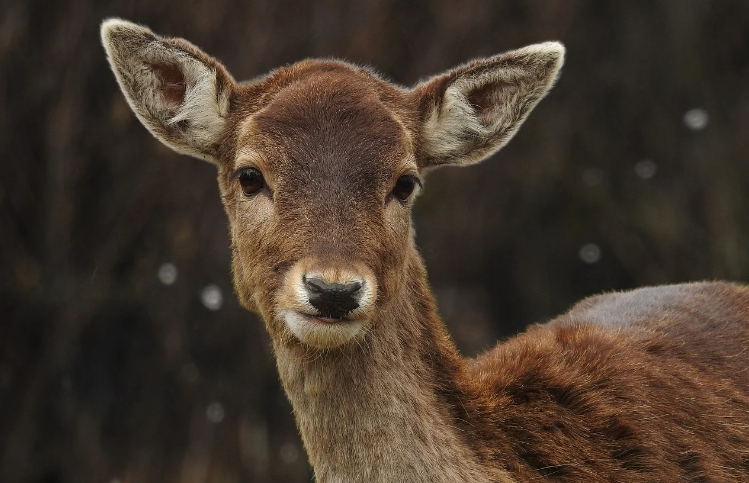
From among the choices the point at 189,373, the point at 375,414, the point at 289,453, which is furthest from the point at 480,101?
the point at 289,453

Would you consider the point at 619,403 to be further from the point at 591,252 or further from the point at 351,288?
the point at 591,252

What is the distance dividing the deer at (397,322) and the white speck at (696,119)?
415 inches

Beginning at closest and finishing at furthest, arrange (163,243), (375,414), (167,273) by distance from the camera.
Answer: (375,414) → (163,243) → (167,273)

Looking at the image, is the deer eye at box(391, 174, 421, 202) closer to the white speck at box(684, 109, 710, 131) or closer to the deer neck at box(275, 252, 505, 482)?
the deer neck at box(275, 252, 505, 482)

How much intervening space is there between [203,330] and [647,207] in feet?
21.7

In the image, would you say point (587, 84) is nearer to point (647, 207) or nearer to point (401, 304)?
point (647, 207)

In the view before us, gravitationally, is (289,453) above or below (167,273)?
below

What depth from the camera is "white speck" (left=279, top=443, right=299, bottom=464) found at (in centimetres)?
1323

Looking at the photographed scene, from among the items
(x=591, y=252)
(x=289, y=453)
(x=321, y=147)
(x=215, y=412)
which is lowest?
(x=289, y=453)

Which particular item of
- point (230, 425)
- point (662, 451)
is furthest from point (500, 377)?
point (230, 425)

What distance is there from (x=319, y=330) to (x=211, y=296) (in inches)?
323

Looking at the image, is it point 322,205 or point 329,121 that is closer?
point 322,205

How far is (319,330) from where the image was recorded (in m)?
4.96

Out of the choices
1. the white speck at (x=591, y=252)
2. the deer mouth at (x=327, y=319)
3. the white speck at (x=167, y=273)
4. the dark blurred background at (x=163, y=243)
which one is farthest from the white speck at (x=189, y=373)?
the deer mouth at (x=327, y=319)
